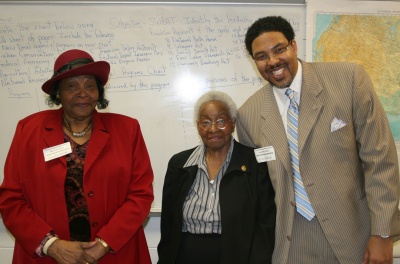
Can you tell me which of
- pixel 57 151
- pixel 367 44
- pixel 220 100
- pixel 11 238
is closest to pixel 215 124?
pixel 220 100

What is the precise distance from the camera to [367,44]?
319 cm

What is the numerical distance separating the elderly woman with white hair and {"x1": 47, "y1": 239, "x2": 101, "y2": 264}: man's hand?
0.46 metres

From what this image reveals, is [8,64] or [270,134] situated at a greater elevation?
[8,64]

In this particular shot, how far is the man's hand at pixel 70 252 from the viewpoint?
1976 mm

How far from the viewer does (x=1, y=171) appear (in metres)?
3.19

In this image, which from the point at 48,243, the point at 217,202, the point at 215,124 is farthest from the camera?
the point at 215,124

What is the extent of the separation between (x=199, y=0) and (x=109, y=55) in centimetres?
85

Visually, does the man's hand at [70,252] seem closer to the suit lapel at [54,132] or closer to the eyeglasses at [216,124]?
the suit lapel at [54,132]

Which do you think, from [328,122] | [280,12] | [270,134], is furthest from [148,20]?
[328,122]

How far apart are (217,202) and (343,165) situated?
2.27 feet

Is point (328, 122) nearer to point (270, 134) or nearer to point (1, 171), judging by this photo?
point (270, 134)

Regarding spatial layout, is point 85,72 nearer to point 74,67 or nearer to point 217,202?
point 74,67

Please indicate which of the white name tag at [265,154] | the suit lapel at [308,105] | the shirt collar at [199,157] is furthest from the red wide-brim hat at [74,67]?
the suit lapel at [308,105]

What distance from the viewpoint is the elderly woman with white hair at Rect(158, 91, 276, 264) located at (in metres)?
2.07
